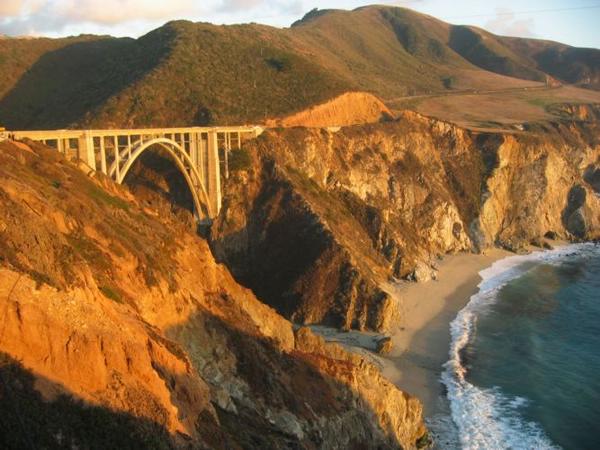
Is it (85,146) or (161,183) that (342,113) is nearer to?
(161,183)

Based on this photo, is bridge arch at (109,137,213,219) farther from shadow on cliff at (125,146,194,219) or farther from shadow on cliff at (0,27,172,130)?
shadow on cliff at (0,27,172,130)

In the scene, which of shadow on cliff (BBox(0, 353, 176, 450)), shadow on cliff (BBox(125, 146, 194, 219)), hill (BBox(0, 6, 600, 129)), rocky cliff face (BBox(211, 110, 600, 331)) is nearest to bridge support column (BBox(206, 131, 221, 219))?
rocky cliff face (BBox(211, 110, 600, 331))

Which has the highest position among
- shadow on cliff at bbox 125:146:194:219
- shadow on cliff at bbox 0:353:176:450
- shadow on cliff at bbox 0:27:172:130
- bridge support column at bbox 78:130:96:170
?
shadow on cliff at bbox 0:27:172:130

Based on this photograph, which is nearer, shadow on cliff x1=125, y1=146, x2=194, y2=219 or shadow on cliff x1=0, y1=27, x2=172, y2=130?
shadow on cliff x1=125, y1=146, x2=194, y2=219

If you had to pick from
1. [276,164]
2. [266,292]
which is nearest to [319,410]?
[266,292]

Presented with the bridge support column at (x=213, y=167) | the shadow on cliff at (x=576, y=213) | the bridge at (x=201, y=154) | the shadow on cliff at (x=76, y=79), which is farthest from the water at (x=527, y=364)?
the shadow on cliff at (x=76, y=79)

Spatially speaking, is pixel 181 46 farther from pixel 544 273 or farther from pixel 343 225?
pixel 544 273

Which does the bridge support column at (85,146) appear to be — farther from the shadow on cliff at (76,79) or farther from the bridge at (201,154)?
the shadow on cliff at (76,79)

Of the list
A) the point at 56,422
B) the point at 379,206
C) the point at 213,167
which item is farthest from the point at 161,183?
the point at 56,422
